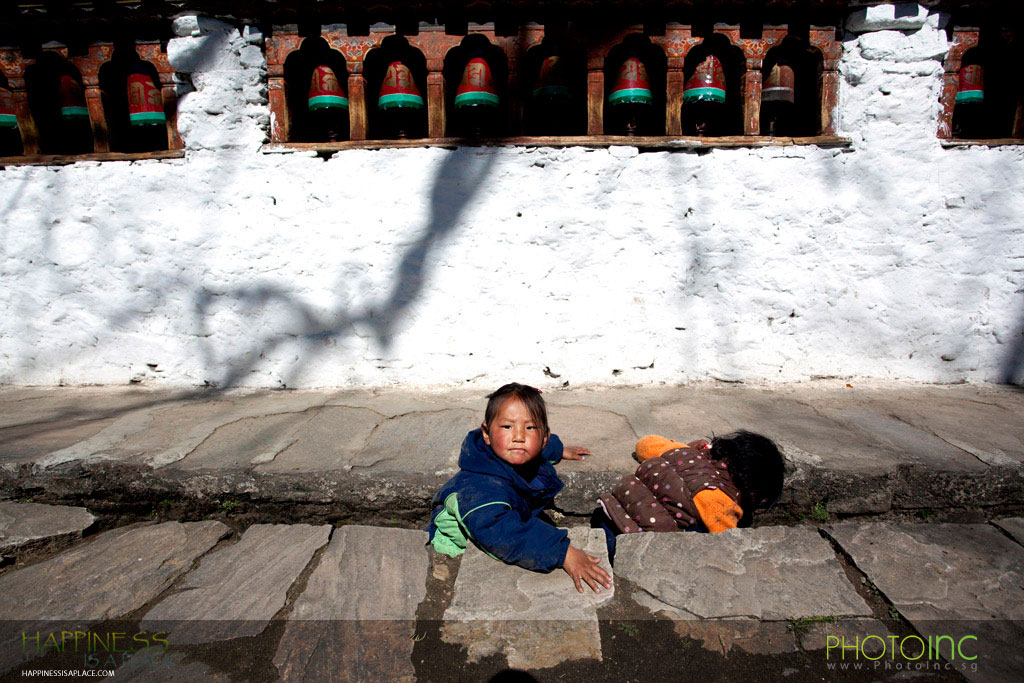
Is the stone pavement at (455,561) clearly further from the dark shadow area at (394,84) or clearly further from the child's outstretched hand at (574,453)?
the dark shadow area at (394,84)

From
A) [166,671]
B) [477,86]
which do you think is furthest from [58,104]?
[166,671]

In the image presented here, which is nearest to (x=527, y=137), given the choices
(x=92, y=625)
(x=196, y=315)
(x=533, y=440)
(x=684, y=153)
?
(x=684, y=153)

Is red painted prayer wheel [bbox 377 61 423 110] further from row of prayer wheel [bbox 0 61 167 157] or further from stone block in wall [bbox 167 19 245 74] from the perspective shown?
row of prayer wheel [bbox 0 61 167 157]

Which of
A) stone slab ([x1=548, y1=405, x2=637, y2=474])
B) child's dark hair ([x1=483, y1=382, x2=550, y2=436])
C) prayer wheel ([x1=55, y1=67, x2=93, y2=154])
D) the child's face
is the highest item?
prayer wheel ([x1=55, y1=67, x2=93, y2=154])

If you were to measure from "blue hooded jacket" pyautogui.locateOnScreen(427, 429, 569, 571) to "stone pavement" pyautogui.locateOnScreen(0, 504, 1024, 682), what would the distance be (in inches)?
3.5

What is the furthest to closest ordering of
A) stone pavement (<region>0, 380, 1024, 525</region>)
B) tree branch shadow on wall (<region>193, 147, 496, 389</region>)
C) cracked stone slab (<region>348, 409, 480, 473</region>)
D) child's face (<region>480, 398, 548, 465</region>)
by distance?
tree branch shadow on wall (<region>193, 147, 496, 389</region>)
cracked stone slab (<region>348, 409, 480, 473</region>)
stone pavement (<region>0, 380, 1024, 525</region>)
child's face (<region>480, 398, 548, 465</region>)

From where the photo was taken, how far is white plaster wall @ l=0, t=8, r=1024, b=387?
3.39 metres

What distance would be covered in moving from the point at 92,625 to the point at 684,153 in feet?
11.5

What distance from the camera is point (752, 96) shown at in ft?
11.3

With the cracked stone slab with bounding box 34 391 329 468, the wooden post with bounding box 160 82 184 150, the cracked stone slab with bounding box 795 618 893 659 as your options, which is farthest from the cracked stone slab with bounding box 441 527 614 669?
the wooden post with bounding box 160 82 184 150

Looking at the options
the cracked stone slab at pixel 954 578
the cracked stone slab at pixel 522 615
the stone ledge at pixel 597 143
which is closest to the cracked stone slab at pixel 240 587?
the cracked stone slab at pixel 522 615

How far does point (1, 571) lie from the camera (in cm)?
204

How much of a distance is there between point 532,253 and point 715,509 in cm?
196

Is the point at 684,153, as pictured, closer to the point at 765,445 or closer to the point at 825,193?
the point at 825,193
